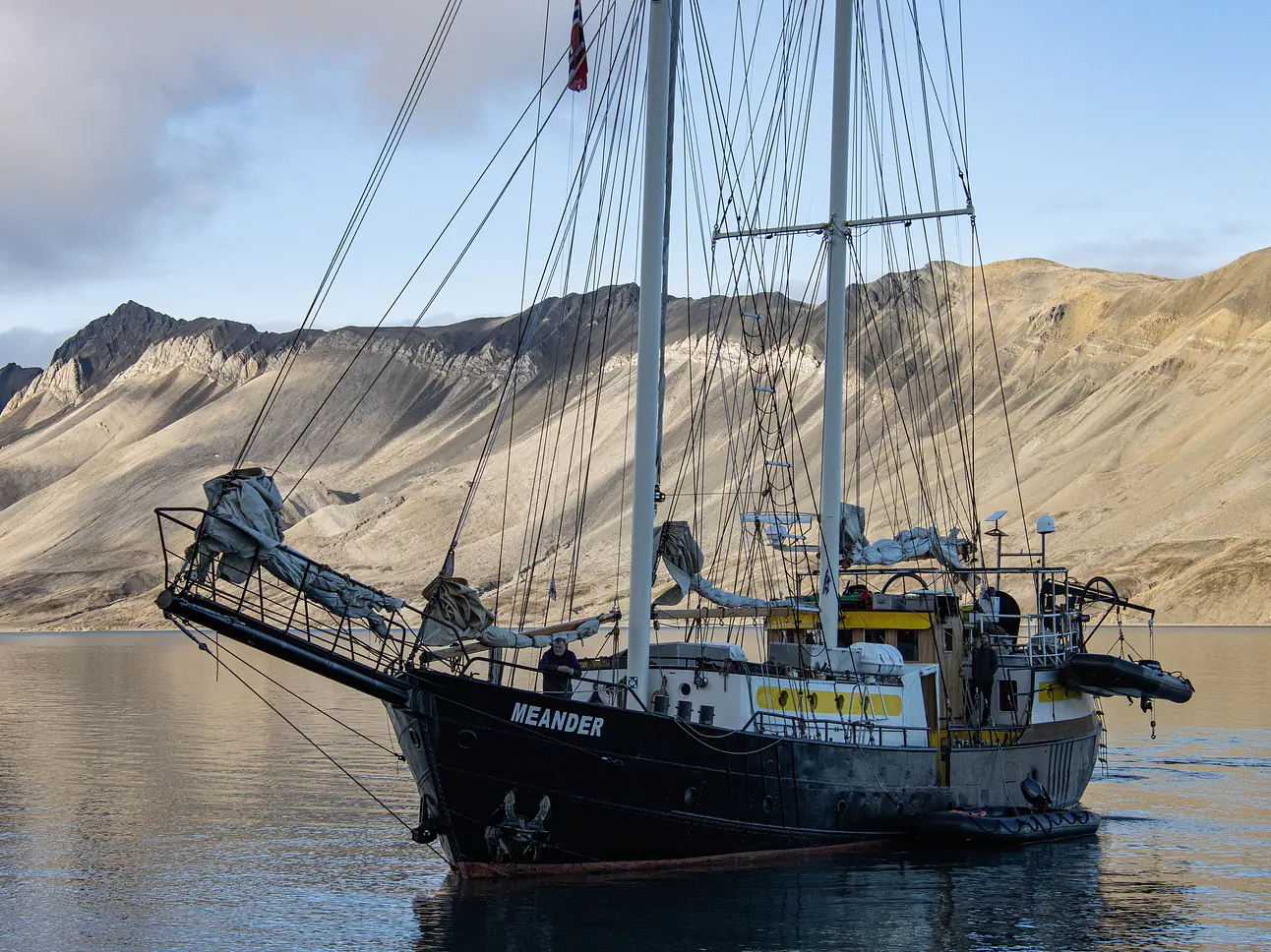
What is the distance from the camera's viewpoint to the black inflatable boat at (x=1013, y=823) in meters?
26.0

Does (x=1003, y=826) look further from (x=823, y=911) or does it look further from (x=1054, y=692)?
(x=823, y=911)

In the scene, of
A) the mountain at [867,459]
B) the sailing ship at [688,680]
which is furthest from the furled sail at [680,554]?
the mountain at [867,459]

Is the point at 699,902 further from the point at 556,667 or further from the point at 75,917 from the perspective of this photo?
the point at 75,917

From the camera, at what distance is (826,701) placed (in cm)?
2520

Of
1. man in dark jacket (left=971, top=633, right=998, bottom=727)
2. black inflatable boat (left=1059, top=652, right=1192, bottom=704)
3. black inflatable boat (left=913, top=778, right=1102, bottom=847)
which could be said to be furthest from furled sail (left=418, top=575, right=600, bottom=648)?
black inflatable boat (left=1059, top=652, right=1192, bottom=704)

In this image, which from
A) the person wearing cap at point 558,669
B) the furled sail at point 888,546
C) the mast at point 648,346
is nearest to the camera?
the mast at point 648,346

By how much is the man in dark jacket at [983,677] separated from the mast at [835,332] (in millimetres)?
2638

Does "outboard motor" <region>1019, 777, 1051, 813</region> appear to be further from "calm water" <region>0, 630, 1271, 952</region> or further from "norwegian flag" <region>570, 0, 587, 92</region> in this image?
"norwegian flag" <region>570, 0, 587, 92</region>

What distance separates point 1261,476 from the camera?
384 feet

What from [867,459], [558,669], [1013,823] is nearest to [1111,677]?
[1013,823]

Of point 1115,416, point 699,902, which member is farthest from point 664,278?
point 1115,416

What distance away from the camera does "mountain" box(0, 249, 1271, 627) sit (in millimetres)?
117750

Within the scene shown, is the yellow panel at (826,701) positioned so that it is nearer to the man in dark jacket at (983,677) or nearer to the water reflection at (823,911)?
the man in dark jacket at (983,677)

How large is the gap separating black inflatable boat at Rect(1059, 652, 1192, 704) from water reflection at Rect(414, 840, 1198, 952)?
510 centimetres
